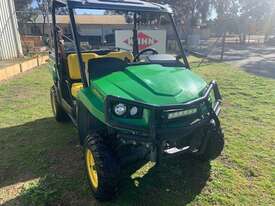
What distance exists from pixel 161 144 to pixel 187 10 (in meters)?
41.4

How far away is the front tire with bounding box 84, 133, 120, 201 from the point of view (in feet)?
9.07

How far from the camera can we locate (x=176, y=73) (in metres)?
3.25

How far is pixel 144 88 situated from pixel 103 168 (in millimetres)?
825

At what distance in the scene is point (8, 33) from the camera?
13.9m

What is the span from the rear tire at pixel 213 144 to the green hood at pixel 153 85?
1.85 ft

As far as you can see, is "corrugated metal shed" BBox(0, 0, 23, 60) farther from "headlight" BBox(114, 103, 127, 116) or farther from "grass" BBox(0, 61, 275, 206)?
"headlight" BBox(114, 103, 127, 116)

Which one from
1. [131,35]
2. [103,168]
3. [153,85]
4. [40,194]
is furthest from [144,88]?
[131,35]

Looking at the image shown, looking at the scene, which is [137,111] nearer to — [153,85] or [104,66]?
[153,85]

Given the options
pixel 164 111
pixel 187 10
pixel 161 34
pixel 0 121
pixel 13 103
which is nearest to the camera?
pixel 164 111

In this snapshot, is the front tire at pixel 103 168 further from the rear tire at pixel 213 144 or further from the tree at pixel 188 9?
the tree at pixel 188 9

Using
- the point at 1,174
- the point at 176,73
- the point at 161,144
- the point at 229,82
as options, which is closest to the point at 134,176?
the point at 161,144

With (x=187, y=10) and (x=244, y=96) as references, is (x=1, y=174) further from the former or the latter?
(x=187, y=10)

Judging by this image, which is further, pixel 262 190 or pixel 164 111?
pixel 262 190

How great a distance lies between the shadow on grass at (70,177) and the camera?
305 centimetres
